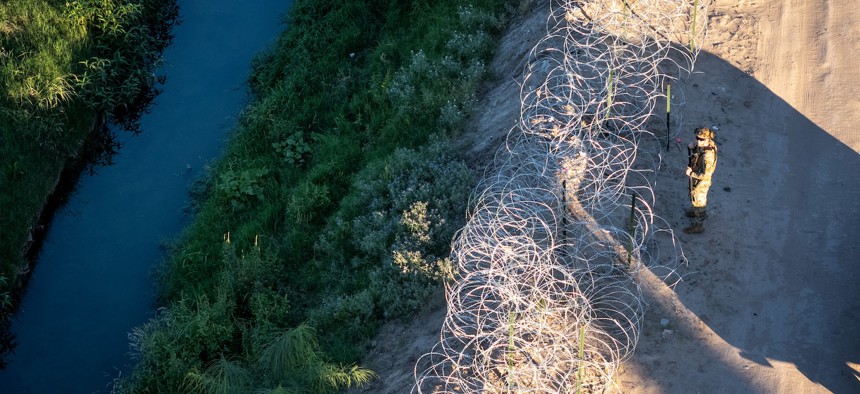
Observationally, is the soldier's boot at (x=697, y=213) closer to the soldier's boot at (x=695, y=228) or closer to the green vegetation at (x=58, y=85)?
the soldier's boot at (x=695, y=228)

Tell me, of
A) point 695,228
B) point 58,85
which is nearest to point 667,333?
point 695,228

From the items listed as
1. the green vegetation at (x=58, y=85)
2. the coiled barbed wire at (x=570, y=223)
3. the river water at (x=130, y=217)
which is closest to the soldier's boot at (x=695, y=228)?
the coiled barbed wire at (x=570, y=223)

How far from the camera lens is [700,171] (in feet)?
34.5

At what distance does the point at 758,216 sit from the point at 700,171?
4.11 feet

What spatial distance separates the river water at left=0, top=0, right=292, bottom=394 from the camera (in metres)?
13.5

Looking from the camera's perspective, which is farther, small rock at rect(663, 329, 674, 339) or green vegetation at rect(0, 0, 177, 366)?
green vegetation at rect(0, 0, 177, 366)

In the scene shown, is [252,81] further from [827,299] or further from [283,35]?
[827,299]

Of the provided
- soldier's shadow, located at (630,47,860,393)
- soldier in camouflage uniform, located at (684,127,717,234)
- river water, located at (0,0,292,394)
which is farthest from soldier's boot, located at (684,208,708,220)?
river water, located at (0,0,292,394)

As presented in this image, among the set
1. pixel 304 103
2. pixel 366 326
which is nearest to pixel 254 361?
pixel 366 326

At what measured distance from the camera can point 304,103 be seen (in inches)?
642

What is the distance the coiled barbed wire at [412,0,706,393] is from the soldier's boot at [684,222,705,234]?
0.25 m

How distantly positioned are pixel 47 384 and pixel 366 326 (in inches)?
183

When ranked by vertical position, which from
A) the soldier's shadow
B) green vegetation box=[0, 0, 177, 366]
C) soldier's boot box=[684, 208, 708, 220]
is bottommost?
the soldier's shadow

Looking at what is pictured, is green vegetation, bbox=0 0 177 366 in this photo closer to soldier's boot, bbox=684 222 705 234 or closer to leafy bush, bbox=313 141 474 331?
leafy bush, bbox=313 141 474 331
